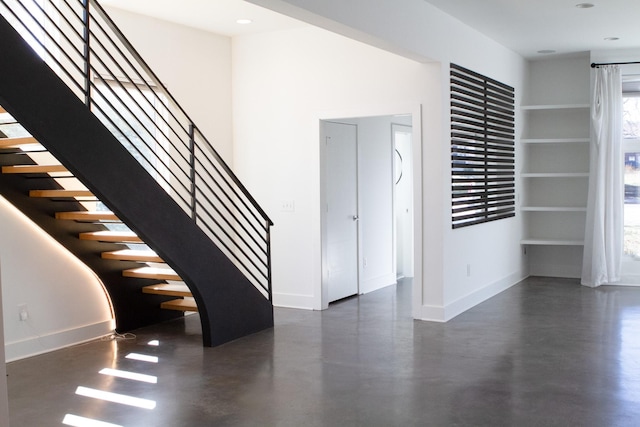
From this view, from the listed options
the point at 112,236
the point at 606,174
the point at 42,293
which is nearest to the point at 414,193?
the point at 112,236

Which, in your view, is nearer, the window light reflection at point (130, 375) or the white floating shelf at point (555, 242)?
the window light reflection at point (130, 375)

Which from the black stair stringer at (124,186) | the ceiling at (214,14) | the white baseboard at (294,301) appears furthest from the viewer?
the white baseboard at (294,301)

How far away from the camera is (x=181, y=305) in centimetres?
625

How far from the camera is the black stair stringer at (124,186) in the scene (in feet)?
12.8

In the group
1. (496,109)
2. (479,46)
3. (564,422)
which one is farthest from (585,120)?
(564,422)

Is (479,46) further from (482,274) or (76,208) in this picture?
(76,208)

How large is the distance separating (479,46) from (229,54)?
269 centimetres

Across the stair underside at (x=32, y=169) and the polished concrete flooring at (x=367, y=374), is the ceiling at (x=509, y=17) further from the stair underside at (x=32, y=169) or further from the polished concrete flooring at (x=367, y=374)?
the polished concrete flooring at (x=367, y=374)

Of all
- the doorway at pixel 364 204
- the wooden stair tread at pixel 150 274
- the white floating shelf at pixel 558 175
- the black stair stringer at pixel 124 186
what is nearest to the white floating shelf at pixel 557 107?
the white floating shelf at pixel 558 175

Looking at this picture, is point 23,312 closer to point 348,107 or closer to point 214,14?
point 214,14

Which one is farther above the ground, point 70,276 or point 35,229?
point 35,229

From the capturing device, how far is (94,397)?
14.6 ft

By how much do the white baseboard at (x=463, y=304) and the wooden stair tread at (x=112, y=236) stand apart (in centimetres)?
284

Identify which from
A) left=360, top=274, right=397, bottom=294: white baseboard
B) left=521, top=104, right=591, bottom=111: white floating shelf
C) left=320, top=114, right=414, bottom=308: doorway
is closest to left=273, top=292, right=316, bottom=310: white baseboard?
left=320, top=114, right=414, bottom=308: doorway
